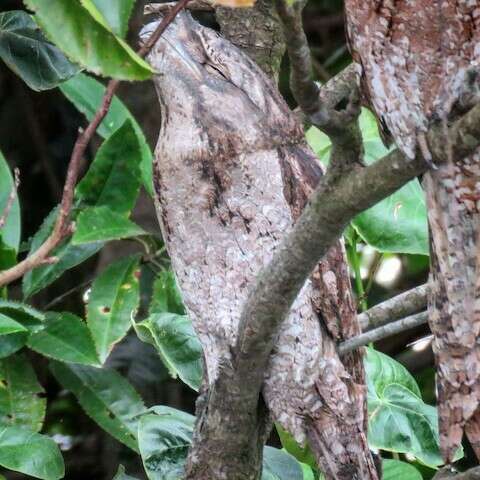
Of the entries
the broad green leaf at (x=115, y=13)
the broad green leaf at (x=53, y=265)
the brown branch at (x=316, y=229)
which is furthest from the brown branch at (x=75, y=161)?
the broad green leaf at (x=53, y=265)

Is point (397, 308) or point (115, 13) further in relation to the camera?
point (397, 308)

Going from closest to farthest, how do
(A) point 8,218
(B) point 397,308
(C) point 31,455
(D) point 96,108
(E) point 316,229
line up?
(E) point 316,229
(B) point 397,308
(C) point 31,455
(A) point 8,218
(D) point 96,108

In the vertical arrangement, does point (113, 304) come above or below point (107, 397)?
above

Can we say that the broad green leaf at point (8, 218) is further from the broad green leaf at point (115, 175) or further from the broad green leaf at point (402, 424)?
the broad green leaf at point (402, 424)

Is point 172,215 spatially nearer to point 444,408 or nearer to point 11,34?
point 11,34

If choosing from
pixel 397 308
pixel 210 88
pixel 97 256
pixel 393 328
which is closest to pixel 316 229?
pixel 393 328

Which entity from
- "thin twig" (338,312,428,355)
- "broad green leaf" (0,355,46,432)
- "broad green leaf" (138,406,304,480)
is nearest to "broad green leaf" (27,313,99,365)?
"broad green leaf" (0,355,46,432)

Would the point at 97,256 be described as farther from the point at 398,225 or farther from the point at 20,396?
the point at 398,225
